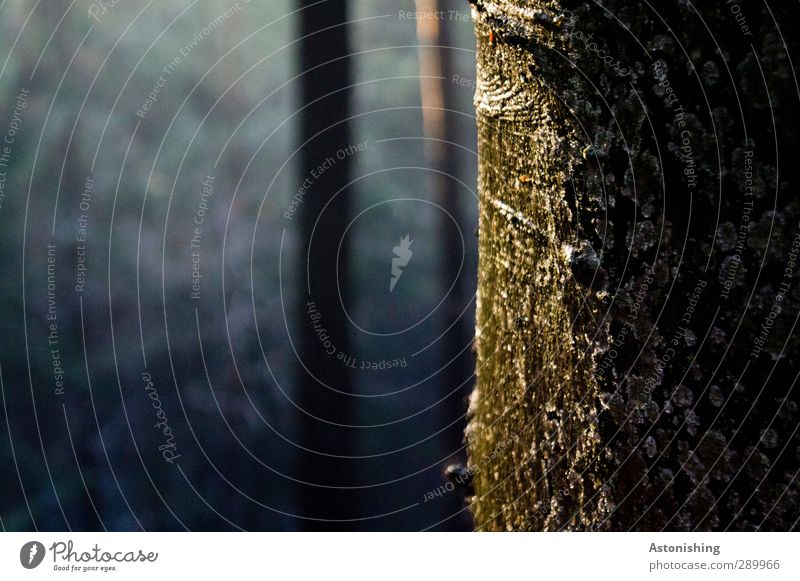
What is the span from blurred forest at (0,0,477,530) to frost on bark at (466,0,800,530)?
Answer: 70 centimetres

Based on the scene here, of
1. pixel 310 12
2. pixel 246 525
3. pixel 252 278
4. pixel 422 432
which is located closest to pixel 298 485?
pixel 246 525

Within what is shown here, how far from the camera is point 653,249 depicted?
56 cm

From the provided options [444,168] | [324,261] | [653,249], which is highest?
[444,168]

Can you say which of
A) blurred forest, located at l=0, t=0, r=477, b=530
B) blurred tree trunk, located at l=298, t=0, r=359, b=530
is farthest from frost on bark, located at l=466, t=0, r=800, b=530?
blurred tree trunk, located at l=298, t=0, r=359, b=530

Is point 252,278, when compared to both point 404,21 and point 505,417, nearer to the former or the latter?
point 404,21

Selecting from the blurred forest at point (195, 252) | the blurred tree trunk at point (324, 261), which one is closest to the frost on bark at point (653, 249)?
the blurred forest at point (195, 252)

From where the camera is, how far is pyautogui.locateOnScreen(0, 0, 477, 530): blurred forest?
137 centimetres

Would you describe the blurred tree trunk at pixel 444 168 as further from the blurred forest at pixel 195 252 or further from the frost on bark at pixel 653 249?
the frost on bark at pixel 653 249

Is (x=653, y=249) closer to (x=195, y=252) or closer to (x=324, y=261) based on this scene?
(x=324, y=261)

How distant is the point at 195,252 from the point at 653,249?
1.15 metres

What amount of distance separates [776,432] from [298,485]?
52.1 inches

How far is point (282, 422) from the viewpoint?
1.62m

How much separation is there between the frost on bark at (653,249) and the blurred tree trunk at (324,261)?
2.71ft

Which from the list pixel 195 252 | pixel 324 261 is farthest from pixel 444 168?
pixel 195 252
